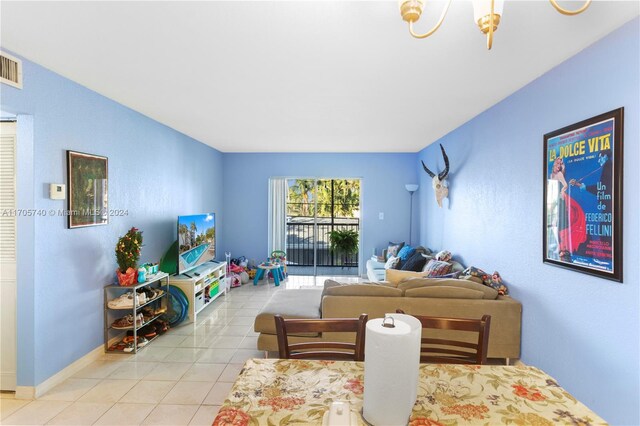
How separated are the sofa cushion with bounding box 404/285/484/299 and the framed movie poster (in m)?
0.63

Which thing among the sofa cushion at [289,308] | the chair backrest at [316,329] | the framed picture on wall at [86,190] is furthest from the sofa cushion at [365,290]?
the framed picture on wall at [86,190]

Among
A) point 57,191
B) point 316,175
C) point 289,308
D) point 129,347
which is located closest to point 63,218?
point 57,191

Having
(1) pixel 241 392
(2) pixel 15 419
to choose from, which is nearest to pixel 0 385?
(2) pixel 15 419

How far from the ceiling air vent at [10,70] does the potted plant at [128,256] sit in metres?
1.46

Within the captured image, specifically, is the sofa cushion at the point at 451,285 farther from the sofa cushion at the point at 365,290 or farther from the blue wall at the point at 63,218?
the blue wall at the point at 63,218

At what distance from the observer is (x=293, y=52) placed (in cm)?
208

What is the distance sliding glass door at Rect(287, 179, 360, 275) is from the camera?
657 cm

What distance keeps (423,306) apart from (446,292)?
9.5 inches

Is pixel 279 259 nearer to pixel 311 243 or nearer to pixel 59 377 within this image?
pixel 311 243

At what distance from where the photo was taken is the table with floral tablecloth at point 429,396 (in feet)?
3.19

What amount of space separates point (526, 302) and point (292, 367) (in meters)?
2.32

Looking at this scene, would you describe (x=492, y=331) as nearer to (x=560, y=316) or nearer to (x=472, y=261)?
(x=560, y=316)

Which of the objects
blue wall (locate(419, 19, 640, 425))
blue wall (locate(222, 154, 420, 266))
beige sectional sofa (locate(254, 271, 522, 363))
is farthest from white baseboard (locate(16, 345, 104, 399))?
blue wall (locate(419, 19, 640, 425))

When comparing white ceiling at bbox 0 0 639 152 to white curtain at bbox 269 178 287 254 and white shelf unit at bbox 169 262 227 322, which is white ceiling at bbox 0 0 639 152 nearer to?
white shelf unit at bbox 169 262 227 322
